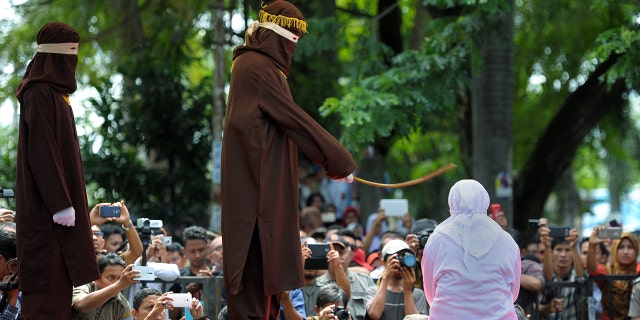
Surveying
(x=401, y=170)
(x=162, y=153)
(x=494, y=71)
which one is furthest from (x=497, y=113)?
(x=401, y=170)

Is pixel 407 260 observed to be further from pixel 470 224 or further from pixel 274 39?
pixel 274 39

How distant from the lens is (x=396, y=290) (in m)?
8.91

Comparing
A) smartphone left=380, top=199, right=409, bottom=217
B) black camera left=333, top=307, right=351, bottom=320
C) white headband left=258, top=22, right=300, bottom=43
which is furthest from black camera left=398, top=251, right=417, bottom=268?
smartphone left=380, top=199, right=409, bottom=217

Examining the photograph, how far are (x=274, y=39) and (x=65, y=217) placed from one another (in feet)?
5.39

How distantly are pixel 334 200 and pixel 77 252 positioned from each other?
1039cm

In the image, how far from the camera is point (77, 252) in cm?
647

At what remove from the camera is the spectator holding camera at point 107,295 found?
703 cm

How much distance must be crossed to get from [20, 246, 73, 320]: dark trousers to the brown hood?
1.73 meters

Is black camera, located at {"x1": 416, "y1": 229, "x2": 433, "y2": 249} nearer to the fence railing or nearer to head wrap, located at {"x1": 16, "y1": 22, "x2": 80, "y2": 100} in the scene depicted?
the fence railing

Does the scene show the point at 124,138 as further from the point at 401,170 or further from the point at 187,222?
the point at 401,170

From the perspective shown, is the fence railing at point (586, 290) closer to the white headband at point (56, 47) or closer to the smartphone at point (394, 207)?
the smartphone at point (394, 207)

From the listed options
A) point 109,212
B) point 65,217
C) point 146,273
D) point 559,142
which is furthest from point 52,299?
point 559,142

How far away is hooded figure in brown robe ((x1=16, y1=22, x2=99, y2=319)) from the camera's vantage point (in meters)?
6.37

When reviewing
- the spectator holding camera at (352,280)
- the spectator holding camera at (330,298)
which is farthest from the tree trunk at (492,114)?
the spectator holding camera at (330,298)
